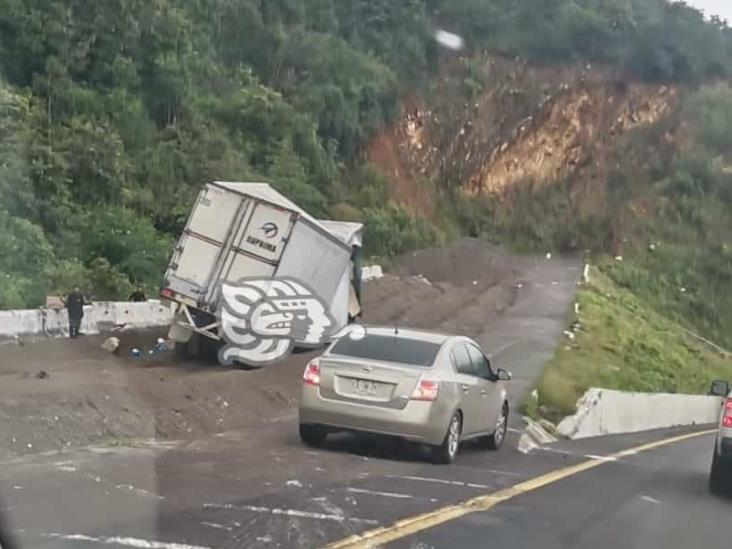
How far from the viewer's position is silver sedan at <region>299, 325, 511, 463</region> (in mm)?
13516

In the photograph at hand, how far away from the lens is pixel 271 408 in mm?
17797

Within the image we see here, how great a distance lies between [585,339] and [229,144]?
1847 cm

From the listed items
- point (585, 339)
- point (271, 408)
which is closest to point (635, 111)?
point (585, 339)

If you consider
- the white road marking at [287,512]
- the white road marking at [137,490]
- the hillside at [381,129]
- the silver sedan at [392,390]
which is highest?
the hillside at [381,129]

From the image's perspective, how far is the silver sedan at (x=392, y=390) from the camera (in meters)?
A: 13.5

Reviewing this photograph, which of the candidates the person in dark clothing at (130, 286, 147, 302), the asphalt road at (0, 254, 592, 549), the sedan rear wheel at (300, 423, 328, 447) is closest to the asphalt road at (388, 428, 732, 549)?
the asphalt road at (0, 254, 592, 549)

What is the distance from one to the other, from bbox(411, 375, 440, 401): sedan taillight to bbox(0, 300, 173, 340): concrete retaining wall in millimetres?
12326

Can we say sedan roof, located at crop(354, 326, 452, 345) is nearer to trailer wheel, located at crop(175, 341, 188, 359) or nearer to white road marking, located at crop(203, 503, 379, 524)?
white road marking, located at crop(203, 503, 379, 524)

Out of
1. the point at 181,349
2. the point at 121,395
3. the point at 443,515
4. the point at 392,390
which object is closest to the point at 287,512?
the point at 443,515

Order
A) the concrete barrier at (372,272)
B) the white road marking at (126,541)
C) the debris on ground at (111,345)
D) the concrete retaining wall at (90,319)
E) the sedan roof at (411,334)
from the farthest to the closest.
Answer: the concrete barrier at (372,272) → the debris on ground at (111,345) → the concrete retaining wall at (90,319) → the sedan roof at (411,334) → the white road marking at (126,541)

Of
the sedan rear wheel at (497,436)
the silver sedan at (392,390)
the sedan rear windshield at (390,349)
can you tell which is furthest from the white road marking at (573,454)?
the sedan rear windshield at (390,349)

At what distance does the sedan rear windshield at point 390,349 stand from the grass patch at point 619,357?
8642mm

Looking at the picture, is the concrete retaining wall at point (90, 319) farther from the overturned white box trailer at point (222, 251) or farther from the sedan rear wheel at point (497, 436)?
the sedan rear wheel at point (497, 436)

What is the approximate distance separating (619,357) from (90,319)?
19219mm
